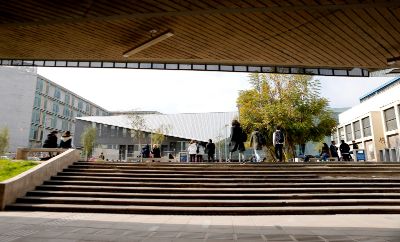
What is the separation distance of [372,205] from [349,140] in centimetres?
3858

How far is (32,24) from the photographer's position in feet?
22.9

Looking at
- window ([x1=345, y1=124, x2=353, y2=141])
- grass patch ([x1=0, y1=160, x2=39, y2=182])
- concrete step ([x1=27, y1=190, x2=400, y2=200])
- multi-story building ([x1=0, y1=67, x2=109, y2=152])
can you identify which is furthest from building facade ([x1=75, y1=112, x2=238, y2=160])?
concrete step ([x1=27, y1=190, x2=400, y2=200])

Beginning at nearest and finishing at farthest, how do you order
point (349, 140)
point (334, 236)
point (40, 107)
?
point (334, 236) < point (349, 140) < point (40, 107)

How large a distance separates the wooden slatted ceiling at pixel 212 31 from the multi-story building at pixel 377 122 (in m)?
25.7

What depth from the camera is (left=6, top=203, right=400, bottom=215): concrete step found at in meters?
7.59

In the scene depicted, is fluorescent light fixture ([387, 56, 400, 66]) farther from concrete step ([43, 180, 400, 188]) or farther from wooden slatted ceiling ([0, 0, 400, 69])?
concrete step ([43, 180, 400, 188])

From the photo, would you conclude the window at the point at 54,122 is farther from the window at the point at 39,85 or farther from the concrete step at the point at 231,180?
the concrete step at the point at 231,180

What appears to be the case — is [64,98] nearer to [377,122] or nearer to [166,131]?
[166,131]

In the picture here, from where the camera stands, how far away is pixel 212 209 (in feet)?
25.2

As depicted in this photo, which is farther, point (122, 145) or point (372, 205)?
point (122, 145)

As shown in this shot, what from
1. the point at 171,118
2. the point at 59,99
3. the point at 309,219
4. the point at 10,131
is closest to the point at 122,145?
the point at 171,118

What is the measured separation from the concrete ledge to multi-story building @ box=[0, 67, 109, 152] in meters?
54.1

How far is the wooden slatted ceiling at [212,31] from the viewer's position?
6.16 metres

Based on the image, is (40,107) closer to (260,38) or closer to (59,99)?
(59,99)
